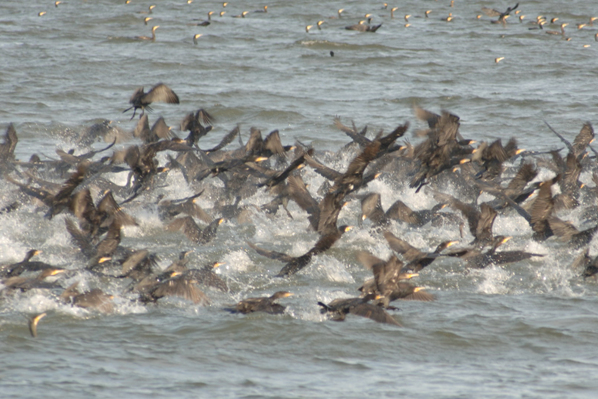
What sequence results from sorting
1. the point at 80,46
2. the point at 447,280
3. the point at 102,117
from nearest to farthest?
the point at 447,280 < the point at 102,117 < the point at 80,46

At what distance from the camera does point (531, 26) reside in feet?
97.2

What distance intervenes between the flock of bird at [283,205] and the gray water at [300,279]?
0.62ft

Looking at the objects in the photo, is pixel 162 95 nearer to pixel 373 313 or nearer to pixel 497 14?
pixel 373 313

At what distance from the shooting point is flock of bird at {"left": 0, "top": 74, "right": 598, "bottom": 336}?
7.36 metres

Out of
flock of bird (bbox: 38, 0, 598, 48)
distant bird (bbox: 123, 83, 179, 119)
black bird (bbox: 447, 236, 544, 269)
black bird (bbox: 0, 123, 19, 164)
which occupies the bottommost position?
black bird (bbox: 447, 236, 544, 269)

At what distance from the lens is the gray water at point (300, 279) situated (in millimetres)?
6262

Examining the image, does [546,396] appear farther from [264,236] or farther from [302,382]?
[264,236]

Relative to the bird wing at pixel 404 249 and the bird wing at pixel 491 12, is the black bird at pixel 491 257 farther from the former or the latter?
the bird wing at pixel 491 12

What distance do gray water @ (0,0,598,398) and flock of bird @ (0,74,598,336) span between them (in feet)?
0.62

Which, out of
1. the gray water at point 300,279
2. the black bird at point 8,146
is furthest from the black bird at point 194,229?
the black bird at point 8,146

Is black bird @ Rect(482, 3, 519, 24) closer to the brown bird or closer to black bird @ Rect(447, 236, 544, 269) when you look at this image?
black bird @ Rect(447, 236, 544, 269)

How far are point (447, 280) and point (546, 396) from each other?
263 centimetres

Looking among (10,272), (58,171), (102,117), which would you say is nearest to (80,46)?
(102,117)

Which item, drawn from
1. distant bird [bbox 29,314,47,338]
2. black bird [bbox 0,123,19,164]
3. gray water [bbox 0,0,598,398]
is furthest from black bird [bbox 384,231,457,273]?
black bird [bbox 0,123,19,164]
